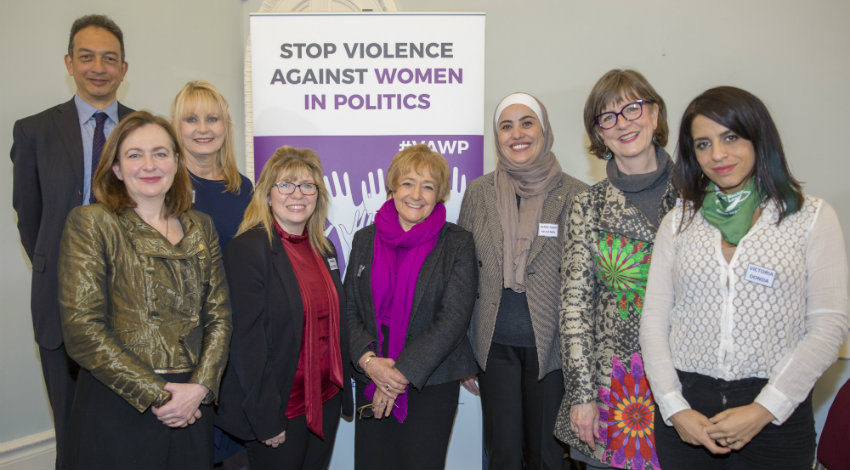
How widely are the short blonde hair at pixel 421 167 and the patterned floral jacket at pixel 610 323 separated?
2.15 ft

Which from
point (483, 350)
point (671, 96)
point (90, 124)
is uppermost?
point (671, 96)

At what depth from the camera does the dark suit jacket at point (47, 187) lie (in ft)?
7.50

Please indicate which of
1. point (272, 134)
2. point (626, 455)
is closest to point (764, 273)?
point (626, 455)

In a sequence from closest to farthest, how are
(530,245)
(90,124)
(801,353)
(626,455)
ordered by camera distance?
(801,353) < (626,455) < (530,245) < (90,124)

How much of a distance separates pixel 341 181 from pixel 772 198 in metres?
2.05

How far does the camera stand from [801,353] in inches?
Result: 57.6

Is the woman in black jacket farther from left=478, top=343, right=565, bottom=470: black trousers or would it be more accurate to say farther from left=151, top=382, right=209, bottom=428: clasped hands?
left=478, top=343, right=565, bottom=470: black trousers

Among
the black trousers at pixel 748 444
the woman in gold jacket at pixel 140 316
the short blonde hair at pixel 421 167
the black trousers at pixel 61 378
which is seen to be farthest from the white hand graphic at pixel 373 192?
the black trousers at pixel 748 444

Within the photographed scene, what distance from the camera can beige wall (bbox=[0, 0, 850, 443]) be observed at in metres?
3.11

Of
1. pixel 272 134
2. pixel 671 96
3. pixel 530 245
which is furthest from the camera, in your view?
pixel 671 96

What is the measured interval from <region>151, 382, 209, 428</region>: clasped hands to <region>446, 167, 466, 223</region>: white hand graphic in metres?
1.61

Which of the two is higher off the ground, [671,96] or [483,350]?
[671,96]

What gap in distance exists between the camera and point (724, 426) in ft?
4.83

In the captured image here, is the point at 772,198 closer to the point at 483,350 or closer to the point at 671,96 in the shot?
the point at 483,350
